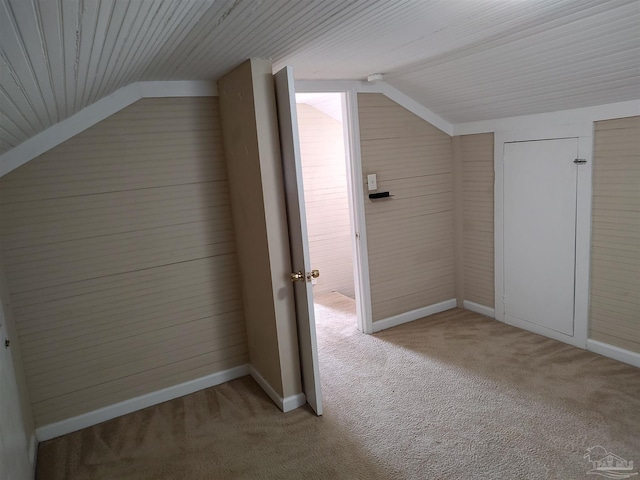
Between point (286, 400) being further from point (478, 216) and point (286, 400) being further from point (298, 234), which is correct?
point (478, 216)

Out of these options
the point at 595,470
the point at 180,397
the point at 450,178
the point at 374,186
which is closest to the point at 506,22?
the point at 374,186

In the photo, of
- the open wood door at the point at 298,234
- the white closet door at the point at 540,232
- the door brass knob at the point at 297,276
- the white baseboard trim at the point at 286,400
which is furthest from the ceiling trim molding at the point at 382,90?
the white baseboard trim at the point at 286,400

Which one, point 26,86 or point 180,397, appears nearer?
point 26,86

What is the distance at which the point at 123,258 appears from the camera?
274cm

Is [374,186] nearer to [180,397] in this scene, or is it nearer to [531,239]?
[531,239]

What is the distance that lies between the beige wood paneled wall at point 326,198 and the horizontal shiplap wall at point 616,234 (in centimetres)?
238

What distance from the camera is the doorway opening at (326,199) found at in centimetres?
462

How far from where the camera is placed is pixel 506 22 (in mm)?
2180

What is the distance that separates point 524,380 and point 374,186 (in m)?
1.77

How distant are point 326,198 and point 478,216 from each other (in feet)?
5.52

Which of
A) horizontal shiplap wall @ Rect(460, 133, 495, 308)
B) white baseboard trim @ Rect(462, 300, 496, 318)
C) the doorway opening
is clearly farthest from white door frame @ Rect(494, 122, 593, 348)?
the doorway opening

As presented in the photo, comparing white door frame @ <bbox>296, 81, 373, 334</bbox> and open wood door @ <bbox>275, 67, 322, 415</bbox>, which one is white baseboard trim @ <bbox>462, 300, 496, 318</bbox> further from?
open wood door @ <bbox>275, 67, 322, 415</bbox>

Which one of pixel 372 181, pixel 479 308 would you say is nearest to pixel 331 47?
pixel 372 181

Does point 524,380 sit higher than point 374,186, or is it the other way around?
point 374,186
